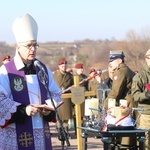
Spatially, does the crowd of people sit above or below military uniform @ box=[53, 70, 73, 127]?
above

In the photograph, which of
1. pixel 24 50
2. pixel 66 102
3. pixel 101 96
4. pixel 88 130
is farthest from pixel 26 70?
pixel 66 102

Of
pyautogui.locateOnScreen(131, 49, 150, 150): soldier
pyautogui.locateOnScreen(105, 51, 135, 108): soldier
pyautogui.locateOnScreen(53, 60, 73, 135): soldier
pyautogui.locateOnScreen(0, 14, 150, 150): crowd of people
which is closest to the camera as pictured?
pyautogui.locateOnScreen(0, 14, 150, 150): crowd of people

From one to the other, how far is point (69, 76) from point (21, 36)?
8630 mm

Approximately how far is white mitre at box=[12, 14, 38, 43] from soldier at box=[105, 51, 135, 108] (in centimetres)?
314

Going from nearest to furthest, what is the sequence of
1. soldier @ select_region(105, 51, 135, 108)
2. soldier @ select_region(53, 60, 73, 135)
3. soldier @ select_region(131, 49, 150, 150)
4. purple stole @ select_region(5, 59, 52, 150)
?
purple stole @ select_region(5, 59, 52, 150) < soldier @ select_region(131, 49, 150, 150) < soldier @ select_region(105, 51, 135, 108) < soldier @ select_region(53, 60, 73, 135)

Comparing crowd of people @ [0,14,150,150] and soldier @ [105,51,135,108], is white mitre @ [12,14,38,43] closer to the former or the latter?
crowd of people @ [0,14,150,150]

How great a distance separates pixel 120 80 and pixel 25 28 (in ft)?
10.9

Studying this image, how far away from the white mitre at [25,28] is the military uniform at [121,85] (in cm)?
317

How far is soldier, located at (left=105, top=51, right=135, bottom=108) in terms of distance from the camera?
28.3 feet

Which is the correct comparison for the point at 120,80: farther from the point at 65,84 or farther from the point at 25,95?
the point at 65,84

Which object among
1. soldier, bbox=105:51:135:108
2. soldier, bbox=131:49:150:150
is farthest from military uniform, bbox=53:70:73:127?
soldier, bbox=131:49:150:150

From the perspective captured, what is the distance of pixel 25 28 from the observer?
554cm

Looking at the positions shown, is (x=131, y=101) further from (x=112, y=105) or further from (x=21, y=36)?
(x=21, y=36)

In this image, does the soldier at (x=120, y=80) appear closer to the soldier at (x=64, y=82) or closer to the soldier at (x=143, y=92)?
the soldier at (x=143, y=92)
